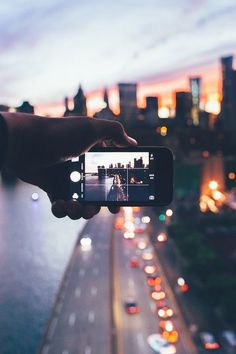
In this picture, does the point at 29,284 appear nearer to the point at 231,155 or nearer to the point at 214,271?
the point at 214,271

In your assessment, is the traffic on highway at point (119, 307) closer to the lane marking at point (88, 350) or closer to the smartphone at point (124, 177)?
the lane marking at point (88, 350)

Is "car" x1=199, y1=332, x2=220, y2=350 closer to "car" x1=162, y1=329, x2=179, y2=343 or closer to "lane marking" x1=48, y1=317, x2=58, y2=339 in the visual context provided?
"car" x1=162, y1=329, x2=179, y2=343

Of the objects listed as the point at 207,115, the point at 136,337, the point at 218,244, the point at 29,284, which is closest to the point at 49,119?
the point at 29,284

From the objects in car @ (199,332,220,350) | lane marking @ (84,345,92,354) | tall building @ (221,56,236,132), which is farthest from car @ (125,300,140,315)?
tall building @ (221,56,236,132)

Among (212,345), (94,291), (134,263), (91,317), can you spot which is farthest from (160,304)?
(134,263)

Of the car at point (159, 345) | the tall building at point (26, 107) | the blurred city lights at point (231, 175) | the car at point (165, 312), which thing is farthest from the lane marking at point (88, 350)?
the blurred city lights at point (231, 175)

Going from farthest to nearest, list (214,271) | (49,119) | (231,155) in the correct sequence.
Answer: (231,155)
(214,271)
(49,119)

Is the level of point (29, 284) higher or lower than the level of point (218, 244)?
higher
